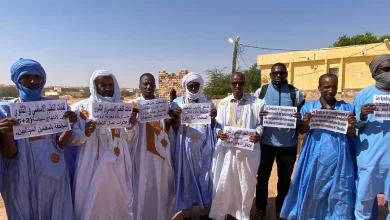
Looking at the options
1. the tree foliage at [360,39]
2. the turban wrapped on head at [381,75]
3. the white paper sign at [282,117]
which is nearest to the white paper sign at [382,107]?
the turban wrapped on head at [381,75]

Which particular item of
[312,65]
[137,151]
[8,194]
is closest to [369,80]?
[312,65]

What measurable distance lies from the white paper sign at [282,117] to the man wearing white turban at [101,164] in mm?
1759

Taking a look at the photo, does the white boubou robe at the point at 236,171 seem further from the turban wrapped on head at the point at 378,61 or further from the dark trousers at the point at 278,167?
the turban wrapped on head at the point at 378,61

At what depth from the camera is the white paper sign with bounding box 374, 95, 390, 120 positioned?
294 centimetres

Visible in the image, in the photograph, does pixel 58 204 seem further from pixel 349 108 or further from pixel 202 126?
pixel 349 108

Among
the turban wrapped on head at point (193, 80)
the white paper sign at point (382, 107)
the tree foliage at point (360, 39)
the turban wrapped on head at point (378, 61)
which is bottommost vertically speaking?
the white paper sign at point (382, 107)

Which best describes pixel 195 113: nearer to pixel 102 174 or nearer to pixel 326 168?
pixel 102 174

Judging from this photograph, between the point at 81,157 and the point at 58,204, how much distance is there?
20.6 inches

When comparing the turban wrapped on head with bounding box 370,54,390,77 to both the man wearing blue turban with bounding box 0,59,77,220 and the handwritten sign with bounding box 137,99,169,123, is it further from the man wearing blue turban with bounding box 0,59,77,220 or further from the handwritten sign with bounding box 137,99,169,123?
the man wearing blue turban with bounding box 0,59,77,220

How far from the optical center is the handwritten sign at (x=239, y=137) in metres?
3.46

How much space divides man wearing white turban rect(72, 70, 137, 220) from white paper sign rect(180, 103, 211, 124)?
2.27 feet

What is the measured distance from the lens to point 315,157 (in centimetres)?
337

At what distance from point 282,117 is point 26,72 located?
2.92 meters

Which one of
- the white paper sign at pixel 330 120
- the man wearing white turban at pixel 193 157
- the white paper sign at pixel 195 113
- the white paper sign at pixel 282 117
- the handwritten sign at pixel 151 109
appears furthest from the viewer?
the man wearing white turban at pixel 193 157
